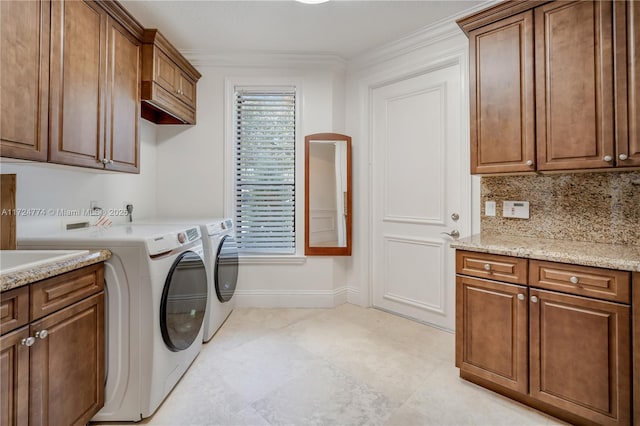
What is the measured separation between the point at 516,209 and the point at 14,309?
2.77 meters

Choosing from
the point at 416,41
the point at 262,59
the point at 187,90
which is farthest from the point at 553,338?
the point at 187,90

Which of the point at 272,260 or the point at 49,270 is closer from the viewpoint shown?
the point at 49,270

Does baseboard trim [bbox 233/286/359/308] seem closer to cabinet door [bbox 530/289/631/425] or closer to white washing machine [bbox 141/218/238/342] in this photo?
white washing machine [bbox 141/218/238/342]

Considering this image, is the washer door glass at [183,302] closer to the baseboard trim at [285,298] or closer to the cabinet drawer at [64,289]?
the cabinet drawer at [64,289]

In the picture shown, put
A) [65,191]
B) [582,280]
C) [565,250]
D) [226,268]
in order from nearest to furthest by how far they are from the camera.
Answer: [582,280] → [565,250] → [65,191] → [226,268]

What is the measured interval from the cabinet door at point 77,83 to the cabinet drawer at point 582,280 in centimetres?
257

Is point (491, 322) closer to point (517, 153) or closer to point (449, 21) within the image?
point (517, 153)

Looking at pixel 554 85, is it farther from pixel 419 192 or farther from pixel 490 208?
pixel 419 192

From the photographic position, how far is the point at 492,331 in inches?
68.6

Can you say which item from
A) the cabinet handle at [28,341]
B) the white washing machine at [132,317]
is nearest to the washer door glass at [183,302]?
the white washing machine at [132,317]

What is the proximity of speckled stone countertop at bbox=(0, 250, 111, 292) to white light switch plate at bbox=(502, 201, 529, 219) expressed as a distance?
8.36 feet

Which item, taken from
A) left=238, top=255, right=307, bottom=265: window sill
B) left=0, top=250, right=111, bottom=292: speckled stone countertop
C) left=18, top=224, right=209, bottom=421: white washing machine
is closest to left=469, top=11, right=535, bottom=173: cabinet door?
left=238, top=255, right=307, bottom=265: window sill

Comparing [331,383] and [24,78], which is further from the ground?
[24,78]

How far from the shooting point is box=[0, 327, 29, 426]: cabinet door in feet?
3.38
